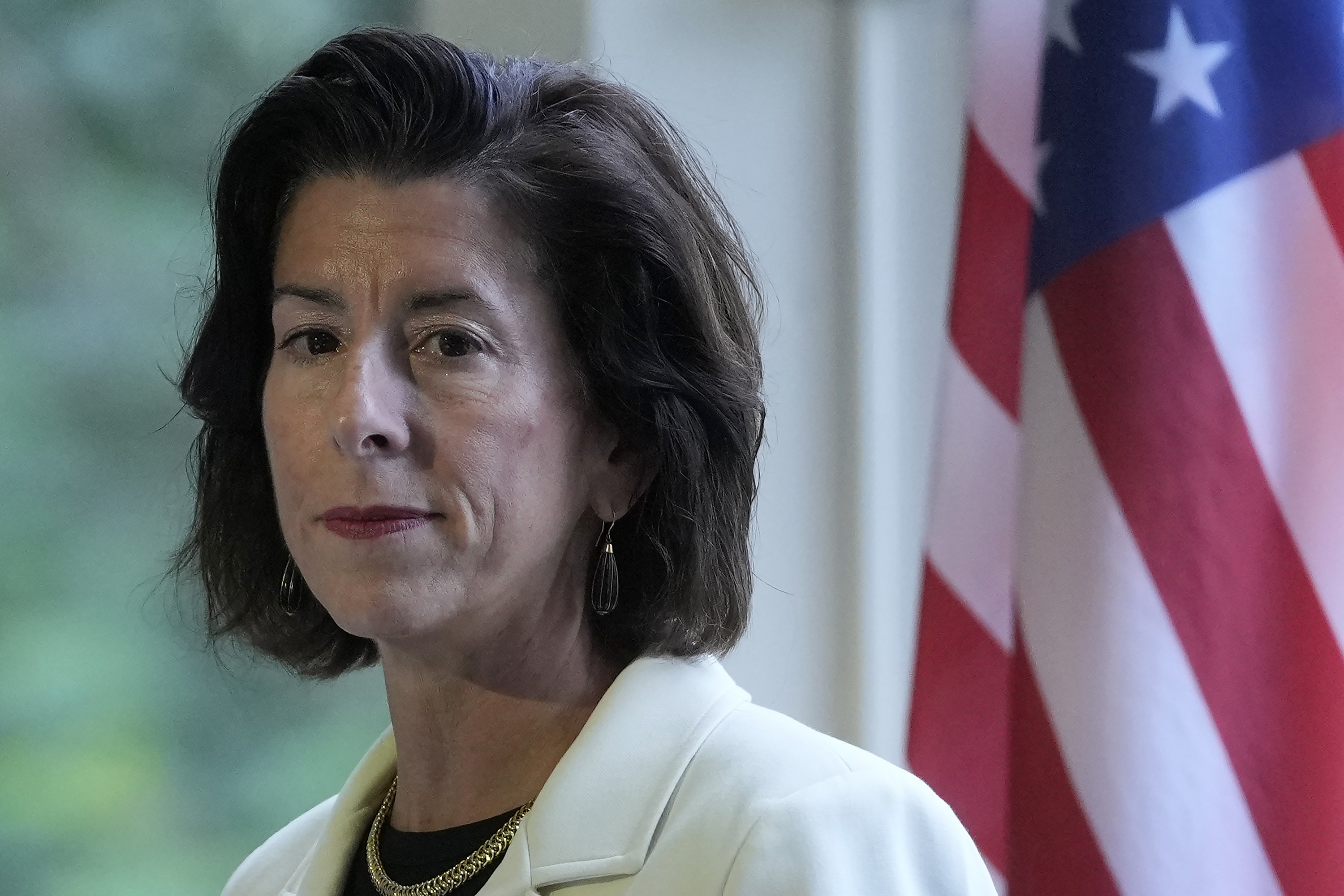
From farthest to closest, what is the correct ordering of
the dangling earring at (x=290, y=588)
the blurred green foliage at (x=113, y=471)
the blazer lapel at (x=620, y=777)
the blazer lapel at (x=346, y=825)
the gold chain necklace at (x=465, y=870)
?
A: the blurred green foliage at (x=113, y=471), the dangling earring at (x=290, y=588), the blazer lapel at (x=346, y=825), the gold chain necklace at (x=465, y=870), the blazer lapel at (x=620, y=777)

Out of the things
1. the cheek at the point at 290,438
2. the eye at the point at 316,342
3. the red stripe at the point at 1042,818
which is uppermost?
the eye at the point at 316,342

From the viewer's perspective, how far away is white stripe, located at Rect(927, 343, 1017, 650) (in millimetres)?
1949

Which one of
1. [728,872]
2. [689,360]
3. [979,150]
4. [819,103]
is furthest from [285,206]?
[819,103]

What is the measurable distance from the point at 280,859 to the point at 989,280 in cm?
112

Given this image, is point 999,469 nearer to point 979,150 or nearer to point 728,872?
point 979,150

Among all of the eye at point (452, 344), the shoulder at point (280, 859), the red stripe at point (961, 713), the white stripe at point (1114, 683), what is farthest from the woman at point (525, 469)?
the red stripe at point (961, 713)

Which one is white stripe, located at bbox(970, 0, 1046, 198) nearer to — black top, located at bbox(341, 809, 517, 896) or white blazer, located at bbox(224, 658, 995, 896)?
white blazer, located at bbox(224, 658, 995, 896)

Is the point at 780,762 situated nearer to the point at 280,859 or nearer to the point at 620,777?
the point at 620,777

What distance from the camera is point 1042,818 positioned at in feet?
5.68

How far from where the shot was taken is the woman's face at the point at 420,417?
3.98 feet

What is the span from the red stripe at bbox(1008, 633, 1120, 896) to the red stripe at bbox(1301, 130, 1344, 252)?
583mm

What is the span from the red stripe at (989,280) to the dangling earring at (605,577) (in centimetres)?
74

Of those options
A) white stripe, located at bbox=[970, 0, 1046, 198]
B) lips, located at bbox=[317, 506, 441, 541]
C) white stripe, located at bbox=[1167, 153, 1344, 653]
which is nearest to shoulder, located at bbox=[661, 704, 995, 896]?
lips, located at bbox=[317, 506, 441, 541]

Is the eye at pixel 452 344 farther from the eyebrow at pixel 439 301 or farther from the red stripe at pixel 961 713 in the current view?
the red stripe at pixel 961 713
